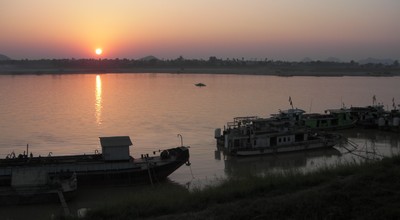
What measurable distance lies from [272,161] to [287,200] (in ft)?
56.9

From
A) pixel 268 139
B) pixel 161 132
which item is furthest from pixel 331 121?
pixel 161 132

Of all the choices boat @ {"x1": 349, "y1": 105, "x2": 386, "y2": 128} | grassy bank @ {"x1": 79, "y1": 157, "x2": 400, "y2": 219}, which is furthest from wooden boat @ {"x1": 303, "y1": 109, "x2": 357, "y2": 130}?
grassy bank @ {"x1": 79, "y1": 157, "x2": 400, "y2": 219}

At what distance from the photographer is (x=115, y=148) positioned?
2102 cm

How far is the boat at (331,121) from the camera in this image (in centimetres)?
3634

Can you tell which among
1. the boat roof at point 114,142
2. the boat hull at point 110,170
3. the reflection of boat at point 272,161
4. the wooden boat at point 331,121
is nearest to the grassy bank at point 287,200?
the boat hull at point 110,170

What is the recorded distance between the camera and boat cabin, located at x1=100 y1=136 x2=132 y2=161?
68.5 feet

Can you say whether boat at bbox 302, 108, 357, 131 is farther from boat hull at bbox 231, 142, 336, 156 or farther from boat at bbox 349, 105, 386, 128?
boat hull at bbox 231, 142, 336, 156

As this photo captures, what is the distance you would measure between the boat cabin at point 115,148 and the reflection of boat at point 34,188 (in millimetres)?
2493

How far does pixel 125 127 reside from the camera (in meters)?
37.8

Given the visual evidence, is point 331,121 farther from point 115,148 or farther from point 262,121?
point 115,148

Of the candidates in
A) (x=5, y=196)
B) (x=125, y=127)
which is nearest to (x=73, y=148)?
(x=125, y=127)

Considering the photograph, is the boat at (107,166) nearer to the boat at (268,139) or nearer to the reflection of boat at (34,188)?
the reflection of boat at (34,188)

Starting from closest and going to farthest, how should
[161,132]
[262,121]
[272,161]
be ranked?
[272,161] → [262,121] → [161,132]

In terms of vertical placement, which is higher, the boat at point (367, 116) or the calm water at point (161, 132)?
the boat at point (367, 116)
